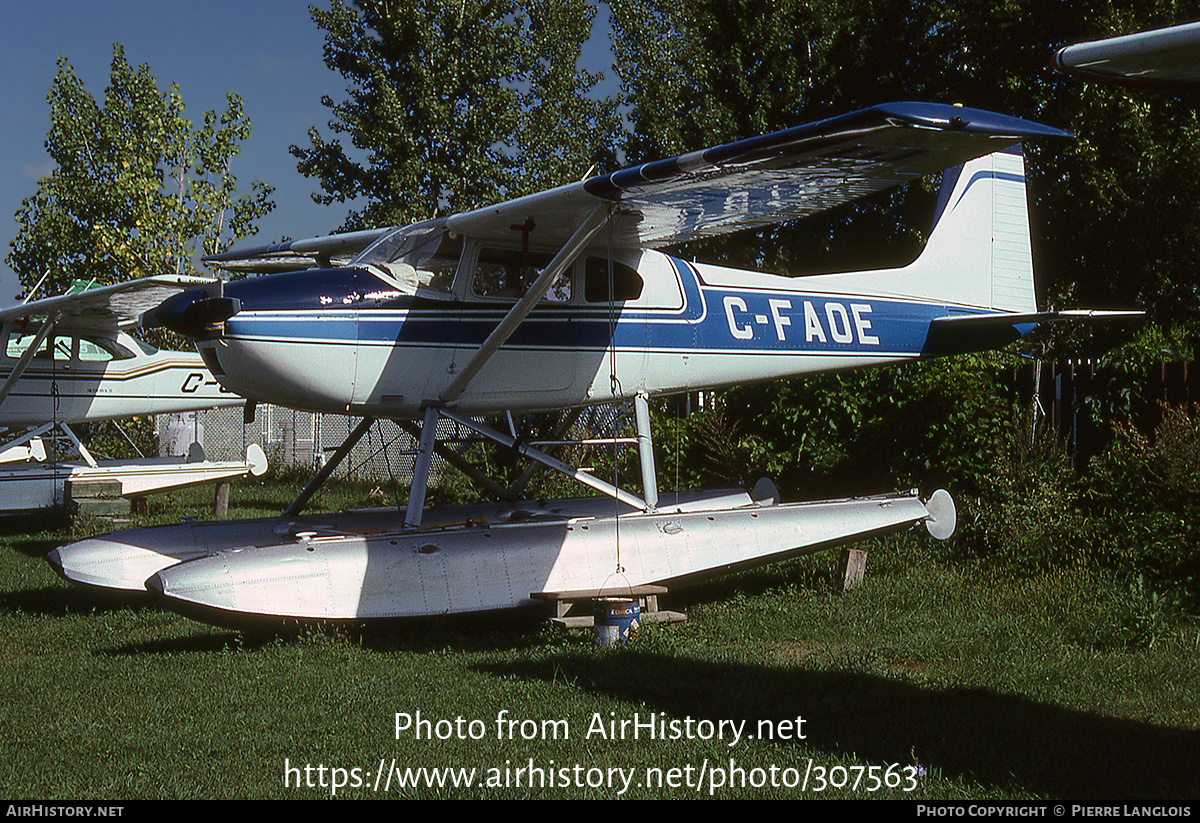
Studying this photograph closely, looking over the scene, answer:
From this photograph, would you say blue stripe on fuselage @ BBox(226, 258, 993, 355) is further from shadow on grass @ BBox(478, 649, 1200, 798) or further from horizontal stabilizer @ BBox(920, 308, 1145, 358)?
shadow on grass @ BBox(478, 649, 1200, 798)

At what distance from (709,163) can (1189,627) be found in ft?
13.0

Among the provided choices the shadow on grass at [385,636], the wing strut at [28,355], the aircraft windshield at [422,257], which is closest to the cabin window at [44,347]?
the wing strut at [28,355]

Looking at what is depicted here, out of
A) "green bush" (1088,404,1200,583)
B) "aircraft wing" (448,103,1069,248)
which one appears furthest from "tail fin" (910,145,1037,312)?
"aircraft wing" (448,103,1069,248)

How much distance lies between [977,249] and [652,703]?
22.1 ft

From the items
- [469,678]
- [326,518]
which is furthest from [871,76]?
[469,678]

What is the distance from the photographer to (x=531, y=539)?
6.92 meters

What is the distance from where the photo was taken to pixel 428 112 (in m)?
21.5

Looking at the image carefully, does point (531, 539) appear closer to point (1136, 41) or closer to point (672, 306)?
point (672, 306)

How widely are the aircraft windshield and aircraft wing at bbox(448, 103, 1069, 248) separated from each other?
18 centimetres

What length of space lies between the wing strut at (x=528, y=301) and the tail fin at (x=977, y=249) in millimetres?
3767

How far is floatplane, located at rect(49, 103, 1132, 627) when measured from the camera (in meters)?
5.99

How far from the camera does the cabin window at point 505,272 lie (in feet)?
23.9

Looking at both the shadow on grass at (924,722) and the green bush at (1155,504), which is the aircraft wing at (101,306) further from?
the green bush at (1155,504)

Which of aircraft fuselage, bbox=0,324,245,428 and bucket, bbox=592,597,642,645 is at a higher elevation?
aircraft fuselage, bbox=0,324,245,428
